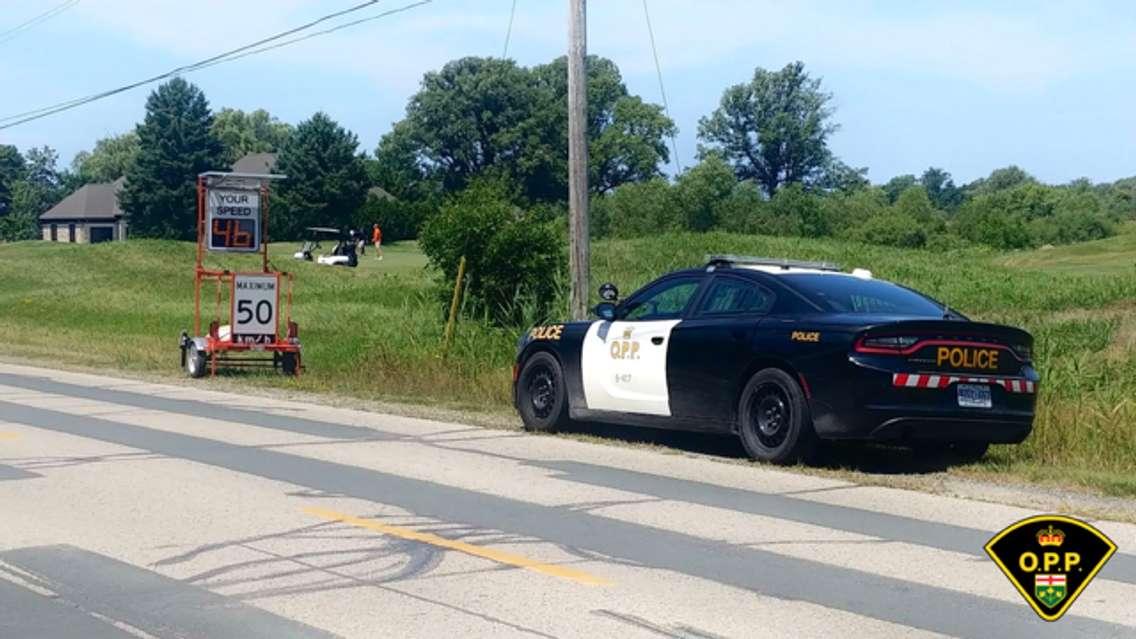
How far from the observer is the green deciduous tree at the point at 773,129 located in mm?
106875

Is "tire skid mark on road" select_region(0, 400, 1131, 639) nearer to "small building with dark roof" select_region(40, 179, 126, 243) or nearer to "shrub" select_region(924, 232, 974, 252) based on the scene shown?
"shrub" select_region(924, 232, 974, 252)

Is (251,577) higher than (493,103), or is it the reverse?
(493,103)

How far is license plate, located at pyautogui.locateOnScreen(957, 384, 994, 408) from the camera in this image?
1152 cm

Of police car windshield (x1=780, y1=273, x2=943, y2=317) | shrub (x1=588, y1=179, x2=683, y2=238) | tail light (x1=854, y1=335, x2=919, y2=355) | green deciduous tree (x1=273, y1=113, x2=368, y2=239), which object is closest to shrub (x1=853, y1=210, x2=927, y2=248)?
shrub (x1=588, y1=179, x2=683, y2=238)

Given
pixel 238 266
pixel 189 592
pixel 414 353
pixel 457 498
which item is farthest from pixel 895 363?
pixel 238 266

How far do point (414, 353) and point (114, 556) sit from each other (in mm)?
12988

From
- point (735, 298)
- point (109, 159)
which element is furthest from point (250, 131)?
point (735, 298)

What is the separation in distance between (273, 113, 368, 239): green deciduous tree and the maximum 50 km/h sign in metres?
63.6

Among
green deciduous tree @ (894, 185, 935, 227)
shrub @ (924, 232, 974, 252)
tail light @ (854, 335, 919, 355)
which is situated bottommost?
tail light @ (854, 335, 919, 355)

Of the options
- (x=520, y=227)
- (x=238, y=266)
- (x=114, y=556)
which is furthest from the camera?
(x=238, y=266)

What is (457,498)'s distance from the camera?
1052 centimetres

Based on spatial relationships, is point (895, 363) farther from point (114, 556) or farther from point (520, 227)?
point (520, 227)

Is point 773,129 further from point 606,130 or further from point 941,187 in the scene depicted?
point 941,187

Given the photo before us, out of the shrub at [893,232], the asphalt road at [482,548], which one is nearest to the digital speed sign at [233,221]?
the asphalt road at [482,548]
